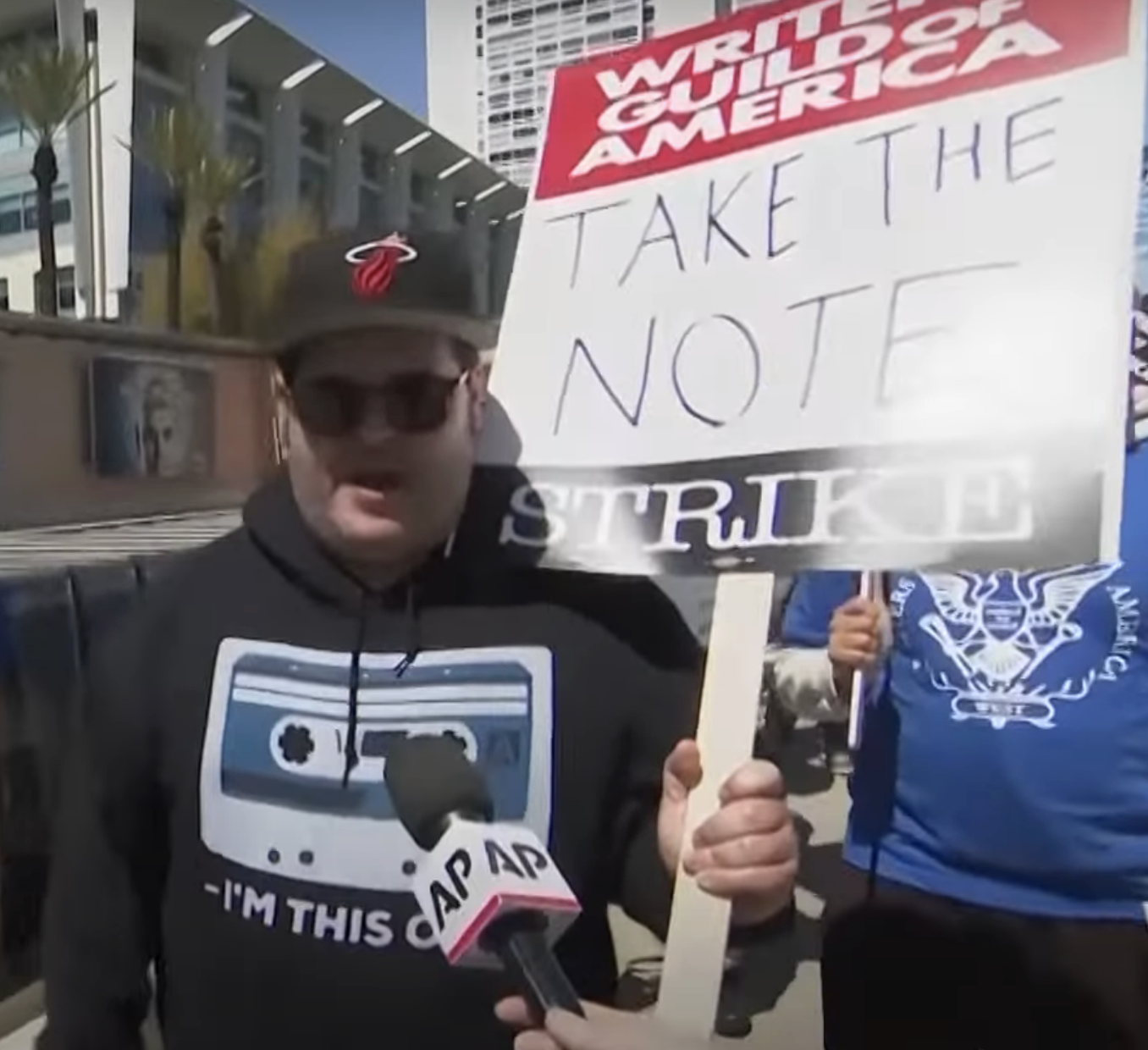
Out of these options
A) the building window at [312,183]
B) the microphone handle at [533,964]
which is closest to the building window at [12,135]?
the building window at [312,183]

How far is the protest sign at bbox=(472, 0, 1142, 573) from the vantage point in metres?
0.81

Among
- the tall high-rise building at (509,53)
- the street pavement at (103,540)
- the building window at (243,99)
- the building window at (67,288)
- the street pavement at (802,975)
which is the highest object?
the building window at (243,99)

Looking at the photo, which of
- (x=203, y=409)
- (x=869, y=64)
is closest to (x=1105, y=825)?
(x=869, y=64)

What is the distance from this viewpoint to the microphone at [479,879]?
2.49ft

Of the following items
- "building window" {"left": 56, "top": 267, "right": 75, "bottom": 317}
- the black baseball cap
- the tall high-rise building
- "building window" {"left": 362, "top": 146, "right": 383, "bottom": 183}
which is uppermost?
"building window" {"left": 362, "top": 146, "right": 383, "bottom": 183}

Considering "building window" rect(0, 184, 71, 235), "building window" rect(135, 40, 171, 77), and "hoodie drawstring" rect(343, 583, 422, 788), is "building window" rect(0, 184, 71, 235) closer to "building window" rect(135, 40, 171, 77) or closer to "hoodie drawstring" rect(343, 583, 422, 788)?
"building window" rect(135, 40, 171, 77)

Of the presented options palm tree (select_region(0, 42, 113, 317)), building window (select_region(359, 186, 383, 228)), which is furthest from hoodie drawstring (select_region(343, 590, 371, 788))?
building window (select_region(359, 186, 383, 228))

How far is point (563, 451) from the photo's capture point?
1003 millimetres

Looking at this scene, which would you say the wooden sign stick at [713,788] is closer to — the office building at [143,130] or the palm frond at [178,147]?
the office building at [143,130]

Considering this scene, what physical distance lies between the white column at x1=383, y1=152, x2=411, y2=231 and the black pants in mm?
7243

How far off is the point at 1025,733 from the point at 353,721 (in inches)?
28.2

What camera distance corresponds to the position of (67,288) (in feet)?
41.2

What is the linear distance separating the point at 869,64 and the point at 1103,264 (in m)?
0.23

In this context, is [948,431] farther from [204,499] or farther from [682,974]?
[204,499]
